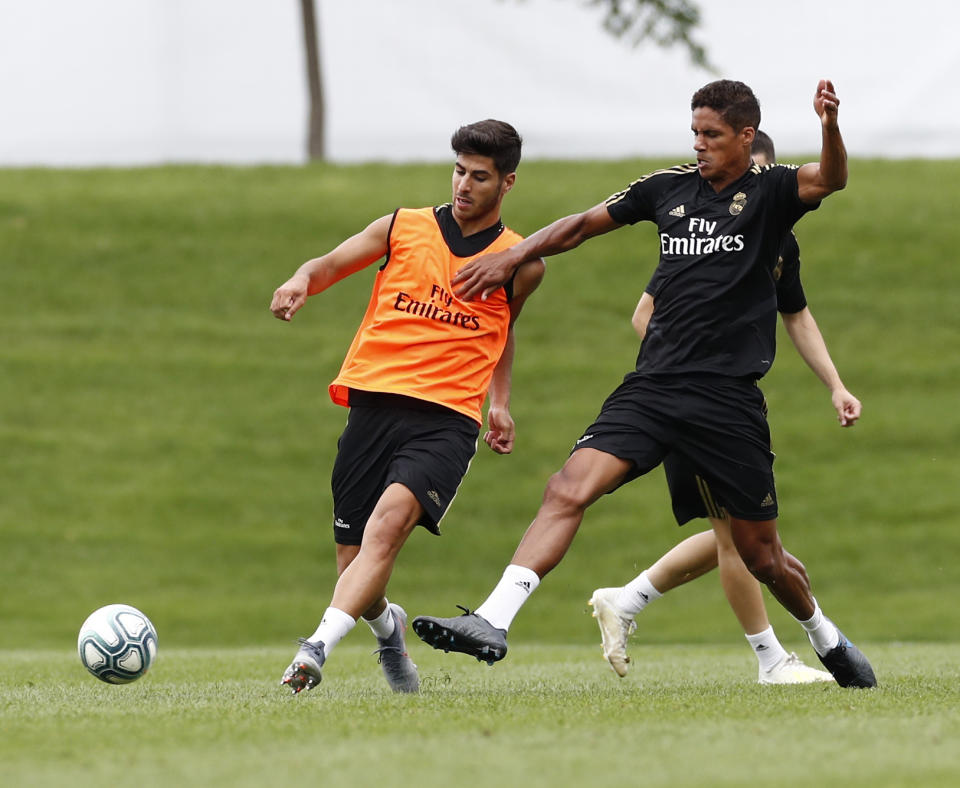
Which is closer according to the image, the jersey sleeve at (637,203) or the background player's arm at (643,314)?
the jersey sleeve at (637,203)

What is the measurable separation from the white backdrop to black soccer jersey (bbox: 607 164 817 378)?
57.7 ft

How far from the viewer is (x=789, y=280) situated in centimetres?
682

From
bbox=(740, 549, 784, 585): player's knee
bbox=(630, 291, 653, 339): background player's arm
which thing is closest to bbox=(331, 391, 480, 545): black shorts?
bbox=(630, 291, 653, 339): background player's arm

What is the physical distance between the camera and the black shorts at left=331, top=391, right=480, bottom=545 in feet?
20.9

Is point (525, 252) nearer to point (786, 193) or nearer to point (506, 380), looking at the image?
point (506, 380)

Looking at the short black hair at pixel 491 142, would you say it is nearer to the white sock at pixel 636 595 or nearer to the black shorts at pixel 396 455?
the black shorts at pixel 396 455

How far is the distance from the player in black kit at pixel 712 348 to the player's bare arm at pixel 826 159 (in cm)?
1

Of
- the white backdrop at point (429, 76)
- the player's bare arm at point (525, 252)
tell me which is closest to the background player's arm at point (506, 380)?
the player's bare arm at point (525, 252)

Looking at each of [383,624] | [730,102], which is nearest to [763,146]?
[730,102]

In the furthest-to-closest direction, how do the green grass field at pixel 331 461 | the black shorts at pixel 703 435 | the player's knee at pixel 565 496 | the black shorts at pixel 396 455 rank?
the green grass field at pixel 331 461 → the black shorts at pixel 396 455 → the black shorts at pixel 703 435 → the player's knee at pixel 565 496

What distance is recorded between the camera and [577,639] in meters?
15.5

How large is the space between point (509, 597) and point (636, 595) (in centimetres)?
172

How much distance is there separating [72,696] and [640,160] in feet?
61.8

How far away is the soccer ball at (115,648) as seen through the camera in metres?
6.85
